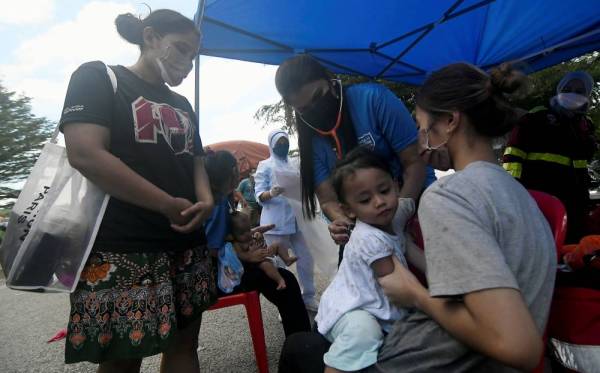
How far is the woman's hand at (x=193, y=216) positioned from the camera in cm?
130

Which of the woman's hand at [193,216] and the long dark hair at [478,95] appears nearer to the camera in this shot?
the long dark hair at [478,95]

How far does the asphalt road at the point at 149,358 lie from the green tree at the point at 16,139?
1760cm

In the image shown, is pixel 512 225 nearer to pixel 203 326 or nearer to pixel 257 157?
pixel 203 326

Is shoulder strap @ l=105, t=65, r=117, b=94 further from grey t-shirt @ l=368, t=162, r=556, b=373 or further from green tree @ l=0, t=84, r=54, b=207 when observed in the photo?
green tree @ l=0, t=84, r=54, b=207

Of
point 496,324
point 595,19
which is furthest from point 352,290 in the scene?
point 595,19

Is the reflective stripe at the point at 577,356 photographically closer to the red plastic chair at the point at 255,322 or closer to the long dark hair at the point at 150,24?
the red plastic chair at the point at 255,322

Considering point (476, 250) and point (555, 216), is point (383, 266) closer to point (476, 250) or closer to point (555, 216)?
point (476, 250)

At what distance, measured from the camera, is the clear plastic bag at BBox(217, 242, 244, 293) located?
7.27 ft

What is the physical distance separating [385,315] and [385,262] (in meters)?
0.17

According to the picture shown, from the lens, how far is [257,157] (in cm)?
792

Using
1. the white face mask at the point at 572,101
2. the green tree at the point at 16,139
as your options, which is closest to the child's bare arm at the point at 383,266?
the white face mask at the point at 572,101

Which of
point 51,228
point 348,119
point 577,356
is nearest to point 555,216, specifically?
point 577,356

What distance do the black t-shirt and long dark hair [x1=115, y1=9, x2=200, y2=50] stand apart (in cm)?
16

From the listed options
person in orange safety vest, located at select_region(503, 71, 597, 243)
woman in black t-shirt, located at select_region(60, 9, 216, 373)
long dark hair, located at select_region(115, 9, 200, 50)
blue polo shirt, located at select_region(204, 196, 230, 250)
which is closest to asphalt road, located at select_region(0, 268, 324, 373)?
blue polo shirt, located at select_region(204, 196, 230, 250)
